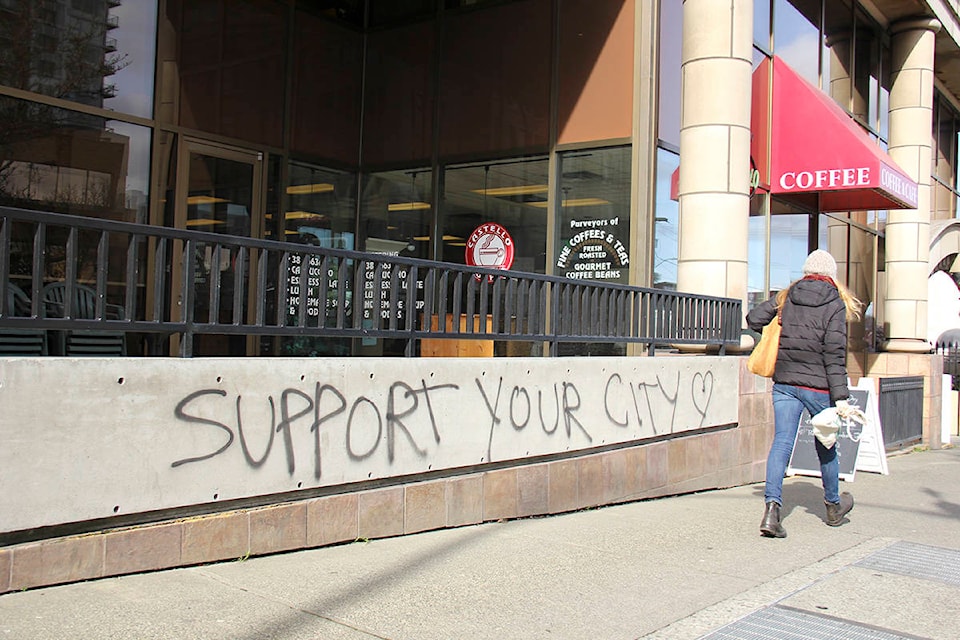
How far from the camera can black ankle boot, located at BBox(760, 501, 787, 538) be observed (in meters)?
6.21

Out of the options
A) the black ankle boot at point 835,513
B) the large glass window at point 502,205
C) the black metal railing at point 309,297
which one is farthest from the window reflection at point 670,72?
the black ankle boot at point 835,513

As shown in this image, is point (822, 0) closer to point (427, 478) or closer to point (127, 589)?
point (427, 478)

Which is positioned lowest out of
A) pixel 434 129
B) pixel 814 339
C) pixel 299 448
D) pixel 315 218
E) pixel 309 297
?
Result: pixel 299 448

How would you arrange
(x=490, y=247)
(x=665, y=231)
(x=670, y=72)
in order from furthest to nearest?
1. (x=490, y=247)
2. (x=670, y=72)
3. (x=665, y=231)

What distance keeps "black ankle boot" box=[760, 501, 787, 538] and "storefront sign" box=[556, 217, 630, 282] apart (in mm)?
4176

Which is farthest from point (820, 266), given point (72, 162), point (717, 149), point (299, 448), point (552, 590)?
point (72, 162)

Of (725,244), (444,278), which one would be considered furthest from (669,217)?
(444,278)

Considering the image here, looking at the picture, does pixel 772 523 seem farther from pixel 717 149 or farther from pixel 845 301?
pixel 717 149

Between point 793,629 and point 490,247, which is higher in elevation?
point 490,247

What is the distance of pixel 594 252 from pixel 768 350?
3.94m

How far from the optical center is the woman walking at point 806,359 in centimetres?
625

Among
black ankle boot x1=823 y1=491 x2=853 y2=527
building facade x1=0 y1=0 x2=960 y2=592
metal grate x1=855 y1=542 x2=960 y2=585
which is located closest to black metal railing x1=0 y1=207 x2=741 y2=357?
building facade x1=0 y1=0 x2=960 y2=592

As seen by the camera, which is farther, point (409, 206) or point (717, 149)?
point (409, 206)

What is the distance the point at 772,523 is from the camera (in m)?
6.21
